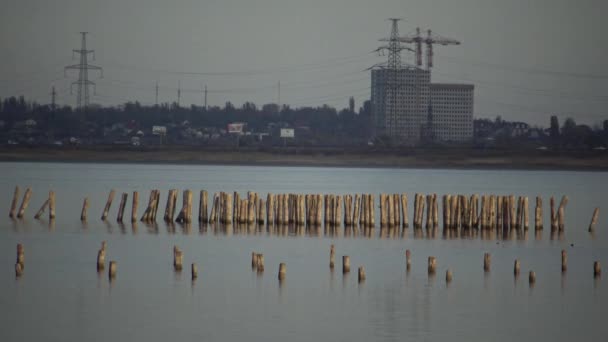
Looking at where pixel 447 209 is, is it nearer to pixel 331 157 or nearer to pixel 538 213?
pixel 538 213

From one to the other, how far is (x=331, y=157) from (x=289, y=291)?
137m

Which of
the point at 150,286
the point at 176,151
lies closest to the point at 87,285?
the point at 150,286

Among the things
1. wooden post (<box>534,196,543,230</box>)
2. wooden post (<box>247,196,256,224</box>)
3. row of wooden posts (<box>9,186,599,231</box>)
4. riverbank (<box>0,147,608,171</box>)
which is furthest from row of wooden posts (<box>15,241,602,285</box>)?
riverbank (<box>0,147,608,171</box>)

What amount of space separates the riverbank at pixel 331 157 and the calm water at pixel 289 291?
108m

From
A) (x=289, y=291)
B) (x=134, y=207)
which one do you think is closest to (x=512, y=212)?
(x=134, y=207)

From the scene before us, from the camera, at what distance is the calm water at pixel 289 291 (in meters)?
27.2

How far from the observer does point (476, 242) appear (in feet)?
148

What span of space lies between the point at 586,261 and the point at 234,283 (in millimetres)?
13457

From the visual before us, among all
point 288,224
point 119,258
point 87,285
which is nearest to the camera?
point 87,285

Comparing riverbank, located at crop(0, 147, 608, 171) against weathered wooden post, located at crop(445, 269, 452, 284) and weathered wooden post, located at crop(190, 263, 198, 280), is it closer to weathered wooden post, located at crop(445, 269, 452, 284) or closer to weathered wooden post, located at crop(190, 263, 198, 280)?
weathered wooden post, located at crop(445, 269, 452, 284)

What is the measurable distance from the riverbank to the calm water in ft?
353

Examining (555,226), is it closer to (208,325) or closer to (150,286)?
(150,286)

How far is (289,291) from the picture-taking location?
32.2 meters

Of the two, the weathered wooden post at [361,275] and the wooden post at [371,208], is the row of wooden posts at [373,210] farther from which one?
the weathered wooden post at [361,275]
